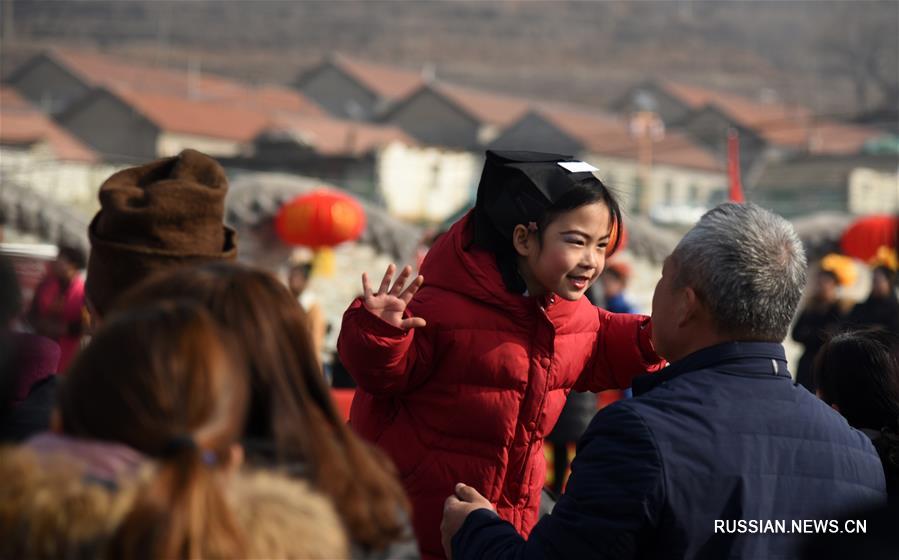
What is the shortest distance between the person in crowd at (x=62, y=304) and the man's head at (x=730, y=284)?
5.20m

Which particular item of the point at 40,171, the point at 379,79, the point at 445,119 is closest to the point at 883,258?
the point at 40,171

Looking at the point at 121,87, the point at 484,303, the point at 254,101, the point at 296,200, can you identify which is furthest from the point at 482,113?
the point at 484,303

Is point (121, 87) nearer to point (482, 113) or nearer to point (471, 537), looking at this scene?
point (482, 113)

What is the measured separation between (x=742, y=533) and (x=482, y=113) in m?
61.7

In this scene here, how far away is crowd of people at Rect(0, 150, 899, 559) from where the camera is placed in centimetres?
168

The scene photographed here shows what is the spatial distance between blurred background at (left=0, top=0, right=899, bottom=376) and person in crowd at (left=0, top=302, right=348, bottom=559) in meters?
2.00

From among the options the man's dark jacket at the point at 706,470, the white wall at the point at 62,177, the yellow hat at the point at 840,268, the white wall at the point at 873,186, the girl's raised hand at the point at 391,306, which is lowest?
the white wall at the point at 873,186

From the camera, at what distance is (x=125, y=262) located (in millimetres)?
2781

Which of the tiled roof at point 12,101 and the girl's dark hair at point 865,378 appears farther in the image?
the tiled roof at point 12,101

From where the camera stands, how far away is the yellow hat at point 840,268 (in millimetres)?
9055

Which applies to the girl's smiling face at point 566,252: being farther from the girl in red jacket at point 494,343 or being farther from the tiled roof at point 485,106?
the tiled roof at point 485,106

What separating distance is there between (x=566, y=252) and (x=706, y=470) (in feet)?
3.04

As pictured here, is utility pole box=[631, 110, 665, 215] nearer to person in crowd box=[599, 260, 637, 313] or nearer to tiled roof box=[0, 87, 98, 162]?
tiled roof box=[0, 87, 98, 162]

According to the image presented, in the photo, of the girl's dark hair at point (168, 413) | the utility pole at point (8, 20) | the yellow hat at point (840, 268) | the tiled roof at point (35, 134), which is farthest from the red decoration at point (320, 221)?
the utility pole at point (8, 20)
